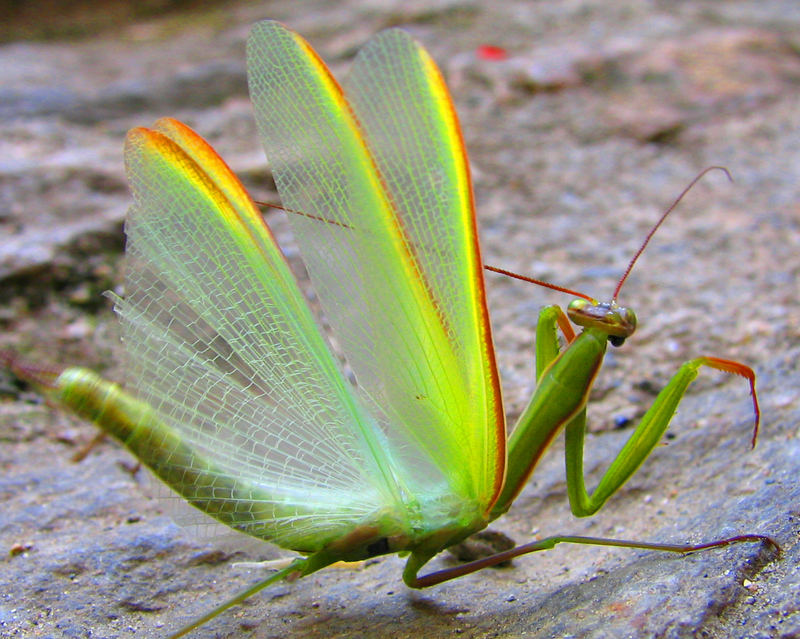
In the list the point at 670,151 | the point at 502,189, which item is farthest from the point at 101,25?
the point at 670,151

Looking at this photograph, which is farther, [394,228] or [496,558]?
[496,558]

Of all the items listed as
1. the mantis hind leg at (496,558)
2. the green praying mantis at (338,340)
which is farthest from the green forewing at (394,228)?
the mantis hind leg at (496,558)

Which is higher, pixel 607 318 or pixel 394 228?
pixel 394 228

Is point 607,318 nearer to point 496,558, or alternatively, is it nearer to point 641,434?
point 641,434

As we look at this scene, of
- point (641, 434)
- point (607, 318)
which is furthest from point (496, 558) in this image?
point (607, 318)

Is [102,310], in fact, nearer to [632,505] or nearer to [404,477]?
[404,477]

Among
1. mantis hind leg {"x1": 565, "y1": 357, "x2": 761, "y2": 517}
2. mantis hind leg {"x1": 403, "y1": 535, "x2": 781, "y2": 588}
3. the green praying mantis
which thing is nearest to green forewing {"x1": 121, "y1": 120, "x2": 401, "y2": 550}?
the green praying mantis

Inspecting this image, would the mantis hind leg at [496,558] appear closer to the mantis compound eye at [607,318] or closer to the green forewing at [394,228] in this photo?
the green forewing at [394,228]

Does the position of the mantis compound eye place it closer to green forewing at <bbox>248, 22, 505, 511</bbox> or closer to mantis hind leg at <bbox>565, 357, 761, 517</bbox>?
mantis hind leg at <bbox>565, 357, 761, 517</bbox>
